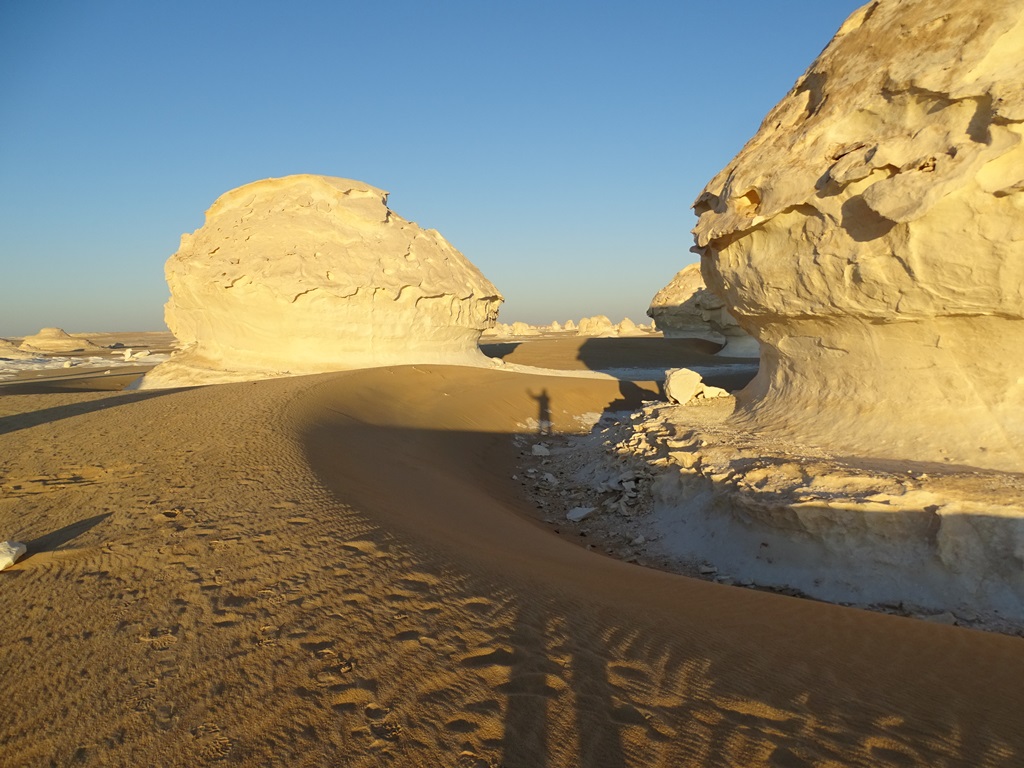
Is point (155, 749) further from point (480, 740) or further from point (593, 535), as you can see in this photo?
point (593, 535)

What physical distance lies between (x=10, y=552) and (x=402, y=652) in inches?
96.6

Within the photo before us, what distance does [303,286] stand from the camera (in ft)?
47.2

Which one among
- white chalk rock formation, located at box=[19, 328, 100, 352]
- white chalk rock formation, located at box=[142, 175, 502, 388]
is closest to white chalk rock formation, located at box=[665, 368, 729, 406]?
white chalk rock formation, located at box=[142, 175, 502, 388]

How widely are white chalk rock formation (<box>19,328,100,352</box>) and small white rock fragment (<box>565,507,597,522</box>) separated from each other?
41.7m

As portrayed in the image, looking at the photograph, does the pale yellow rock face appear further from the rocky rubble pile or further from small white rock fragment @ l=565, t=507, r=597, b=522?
small white rock fragment @ l=565, t=507, r=597, b=522

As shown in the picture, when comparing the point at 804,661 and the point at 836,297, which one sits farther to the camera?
the point at 836,297

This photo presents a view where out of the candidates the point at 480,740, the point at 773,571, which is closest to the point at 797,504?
the point at 773,571

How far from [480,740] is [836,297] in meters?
6.16

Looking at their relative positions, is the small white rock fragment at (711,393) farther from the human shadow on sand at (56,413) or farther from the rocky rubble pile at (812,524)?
the human shadow on sand at (56,413)

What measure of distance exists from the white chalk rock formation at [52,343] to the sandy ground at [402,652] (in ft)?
137

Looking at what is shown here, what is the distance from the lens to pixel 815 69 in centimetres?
707

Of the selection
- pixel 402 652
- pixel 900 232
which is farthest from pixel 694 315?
pixel 402 652

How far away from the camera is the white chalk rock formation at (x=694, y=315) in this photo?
24219 mm

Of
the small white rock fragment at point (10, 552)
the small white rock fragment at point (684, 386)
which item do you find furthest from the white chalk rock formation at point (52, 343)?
the small white rock fragment at point (10, 552)
